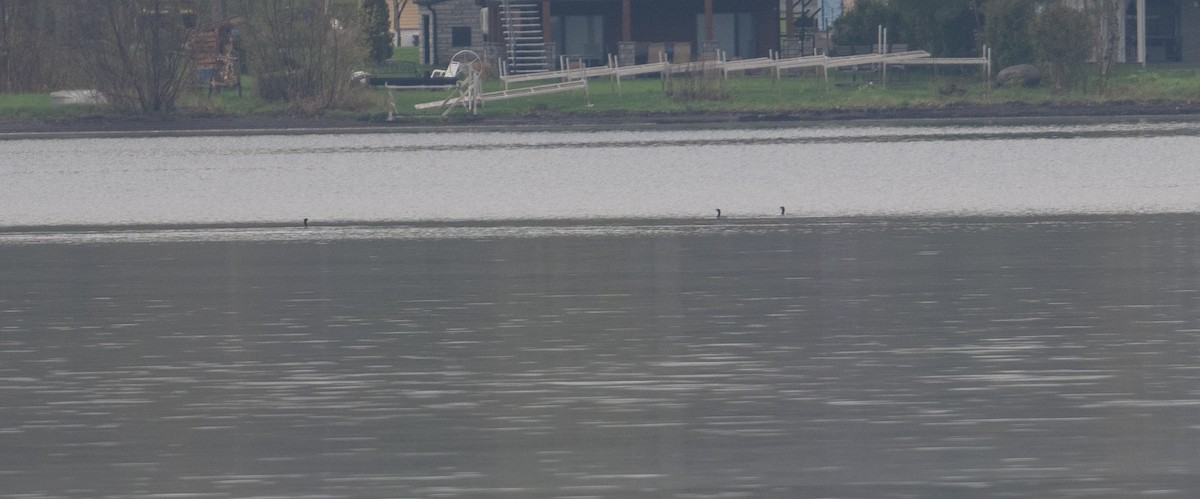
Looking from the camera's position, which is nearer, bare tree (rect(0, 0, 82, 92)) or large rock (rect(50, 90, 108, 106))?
large rock (rect(50, 90, 108, 106))

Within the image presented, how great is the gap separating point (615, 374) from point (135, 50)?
142 feet

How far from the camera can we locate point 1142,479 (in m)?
9.23

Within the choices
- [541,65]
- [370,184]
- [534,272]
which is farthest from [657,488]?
[541,65]

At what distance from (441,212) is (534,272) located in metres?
8.14

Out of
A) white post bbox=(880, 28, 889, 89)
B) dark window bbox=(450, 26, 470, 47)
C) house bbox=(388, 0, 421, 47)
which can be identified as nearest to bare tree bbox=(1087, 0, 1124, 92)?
white post bbox=(880, 28, 889, 89)

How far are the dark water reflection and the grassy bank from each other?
30.8 meters

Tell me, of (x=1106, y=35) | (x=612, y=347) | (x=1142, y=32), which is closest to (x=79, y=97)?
(x=1106, y=35)

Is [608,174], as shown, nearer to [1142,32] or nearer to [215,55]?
[215,55]

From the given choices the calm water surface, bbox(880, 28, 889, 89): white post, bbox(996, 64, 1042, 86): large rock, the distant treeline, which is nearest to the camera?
the calm water surface

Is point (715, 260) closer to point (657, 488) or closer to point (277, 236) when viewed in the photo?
point (277, 236)

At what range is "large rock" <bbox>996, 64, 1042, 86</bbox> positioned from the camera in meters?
51.5

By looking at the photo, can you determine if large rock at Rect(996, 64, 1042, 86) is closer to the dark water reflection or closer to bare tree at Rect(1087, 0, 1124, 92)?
bare tree at Rect(1087, 0, 1124, 92)

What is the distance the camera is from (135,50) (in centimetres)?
5316

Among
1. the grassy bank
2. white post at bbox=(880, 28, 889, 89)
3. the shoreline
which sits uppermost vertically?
white post at bbox=(880, 28, 889, 89)
